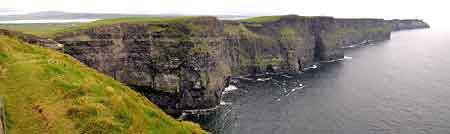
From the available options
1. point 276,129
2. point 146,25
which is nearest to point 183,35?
point 146,25

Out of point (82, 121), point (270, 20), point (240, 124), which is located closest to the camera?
point (82, 121)

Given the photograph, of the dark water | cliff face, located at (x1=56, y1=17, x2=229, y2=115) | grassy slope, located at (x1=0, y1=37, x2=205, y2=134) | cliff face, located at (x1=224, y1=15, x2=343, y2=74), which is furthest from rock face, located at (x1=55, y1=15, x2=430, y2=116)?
grassy slope, located at (x1=0, y1=37, x2=205, y2=134)

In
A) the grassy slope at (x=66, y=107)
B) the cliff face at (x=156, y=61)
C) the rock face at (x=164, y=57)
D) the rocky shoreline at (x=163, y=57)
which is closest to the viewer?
the grassy slope at (x=66, y=107)

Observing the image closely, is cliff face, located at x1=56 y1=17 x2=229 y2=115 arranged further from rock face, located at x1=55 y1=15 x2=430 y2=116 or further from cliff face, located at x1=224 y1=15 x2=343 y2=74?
cliff face, located at x1=224 y1=15 x2=343 y2=74

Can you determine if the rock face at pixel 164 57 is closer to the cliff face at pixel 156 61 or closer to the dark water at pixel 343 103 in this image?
the cliff face at pixel 156 61

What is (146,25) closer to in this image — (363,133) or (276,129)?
(276,129)

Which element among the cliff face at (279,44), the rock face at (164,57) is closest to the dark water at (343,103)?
the rock face at (164,57)

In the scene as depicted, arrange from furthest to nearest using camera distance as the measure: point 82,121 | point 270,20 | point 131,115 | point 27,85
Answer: point 270,20
point 27,85
point 131,115
point 82,121
